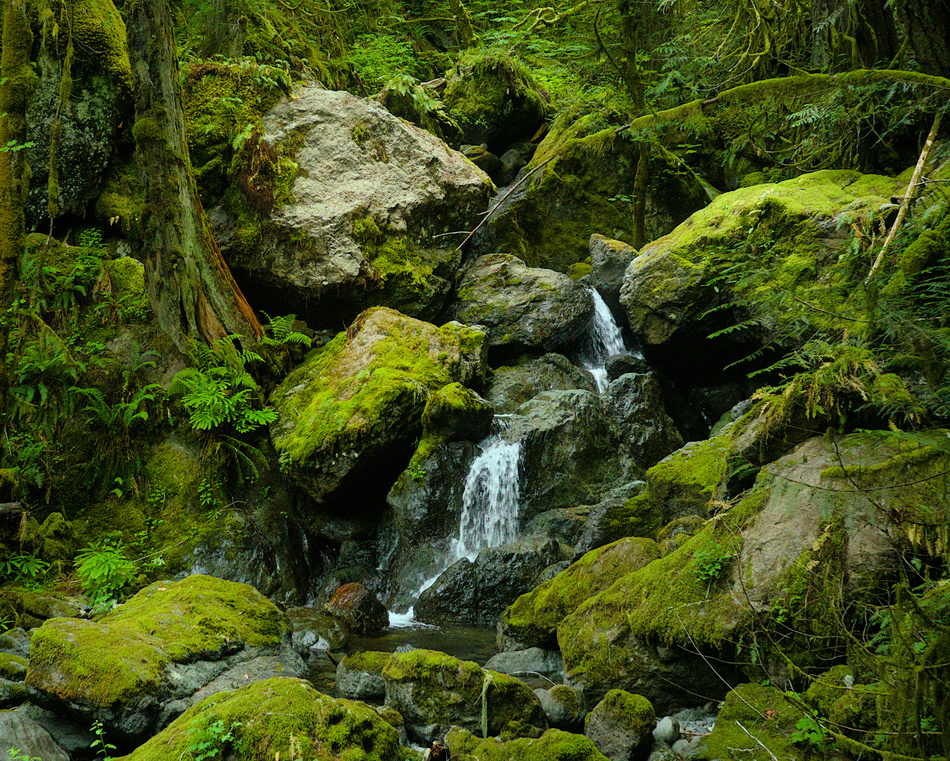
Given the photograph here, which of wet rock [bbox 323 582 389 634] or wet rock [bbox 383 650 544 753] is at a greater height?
wet rock [bbox 383 650 544 753]

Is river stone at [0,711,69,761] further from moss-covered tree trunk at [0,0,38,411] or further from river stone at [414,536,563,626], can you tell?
river stone at [414,536,563,626]

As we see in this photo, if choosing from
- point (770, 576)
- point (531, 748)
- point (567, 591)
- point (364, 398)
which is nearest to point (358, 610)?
point (567, 591)

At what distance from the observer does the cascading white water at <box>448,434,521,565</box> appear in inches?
333

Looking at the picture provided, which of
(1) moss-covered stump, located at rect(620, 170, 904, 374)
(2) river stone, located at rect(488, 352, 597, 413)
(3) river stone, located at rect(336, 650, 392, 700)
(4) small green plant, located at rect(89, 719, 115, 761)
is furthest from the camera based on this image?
(2) river stone, located at rect(488, 352, 597, 413)

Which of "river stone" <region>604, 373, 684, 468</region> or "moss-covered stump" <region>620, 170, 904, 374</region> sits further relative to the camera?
"river stone" <region>604, 373, 684, 468</region>

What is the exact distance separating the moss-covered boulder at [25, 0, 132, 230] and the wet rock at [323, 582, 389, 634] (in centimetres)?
632

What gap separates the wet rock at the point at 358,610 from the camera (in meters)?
7.01

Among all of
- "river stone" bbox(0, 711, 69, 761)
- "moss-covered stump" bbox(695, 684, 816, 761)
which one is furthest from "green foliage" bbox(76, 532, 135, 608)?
"moss-covered stump" bbox(695, 684, 816, 761)

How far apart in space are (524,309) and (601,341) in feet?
5.00

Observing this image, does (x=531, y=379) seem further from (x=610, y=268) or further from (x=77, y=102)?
(x=77, y=102)

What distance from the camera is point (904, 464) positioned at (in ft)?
13.7

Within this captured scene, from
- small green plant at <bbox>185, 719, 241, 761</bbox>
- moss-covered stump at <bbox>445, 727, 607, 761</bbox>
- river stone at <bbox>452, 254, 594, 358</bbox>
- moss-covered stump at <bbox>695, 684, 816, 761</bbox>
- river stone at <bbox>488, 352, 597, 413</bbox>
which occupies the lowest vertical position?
moss-covered stump at <bbox>695, 684, 816, 761</bbox>

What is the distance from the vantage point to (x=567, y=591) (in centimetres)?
603

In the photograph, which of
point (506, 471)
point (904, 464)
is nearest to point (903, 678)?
point (904, 464)
